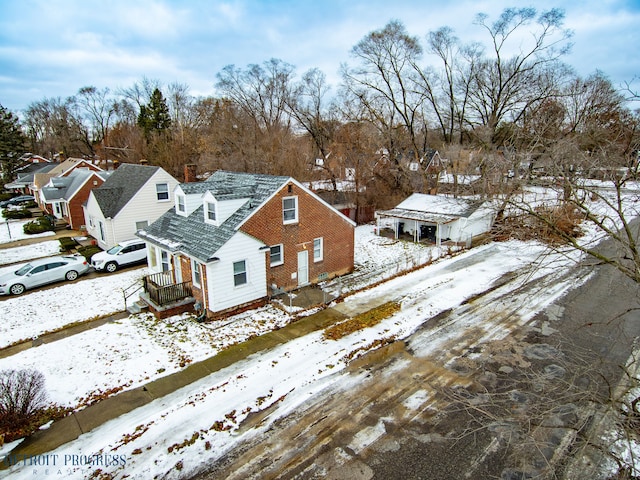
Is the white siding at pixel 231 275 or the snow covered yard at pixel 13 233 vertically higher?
the white siding at pixel 231 275

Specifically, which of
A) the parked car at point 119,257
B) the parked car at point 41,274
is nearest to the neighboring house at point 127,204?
the parked car at point 119,257

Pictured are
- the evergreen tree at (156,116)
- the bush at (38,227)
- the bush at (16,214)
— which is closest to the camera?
the bush at (38,227)

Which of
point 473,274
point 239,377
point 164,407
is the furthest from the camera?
point 473,274

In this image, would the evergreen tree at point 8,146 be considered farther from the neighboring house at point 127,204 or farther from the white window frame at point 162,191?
the white window frame at point 162,191

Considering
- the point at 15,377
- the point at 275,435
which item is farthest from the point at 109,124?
the point at 275,435

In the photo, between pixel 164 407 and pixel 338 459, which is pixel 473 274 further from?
pixel 164 407

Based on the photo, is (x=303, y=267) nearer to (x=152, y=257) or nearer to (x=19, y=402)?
(x=152, y=257)

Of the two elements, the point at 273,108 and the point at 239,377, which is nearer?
the point at 239,377
